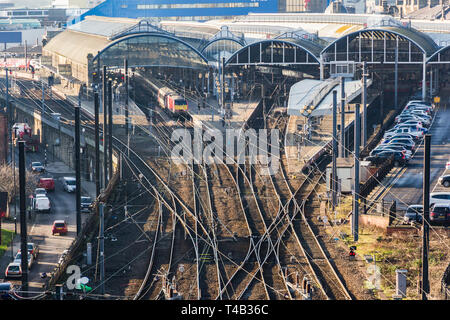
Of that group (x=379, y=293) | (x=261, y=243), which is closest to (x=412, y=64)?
(x=261, y=243)

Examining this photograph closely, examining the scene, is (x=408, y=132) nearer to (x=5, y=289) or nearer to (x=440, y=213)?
(x=440, y=213)

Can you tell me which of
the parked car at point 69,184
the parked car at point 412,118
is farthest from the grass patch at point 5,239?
the parked car at point 412,118

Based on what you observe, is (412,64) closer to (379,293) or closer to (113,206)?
(113,206)

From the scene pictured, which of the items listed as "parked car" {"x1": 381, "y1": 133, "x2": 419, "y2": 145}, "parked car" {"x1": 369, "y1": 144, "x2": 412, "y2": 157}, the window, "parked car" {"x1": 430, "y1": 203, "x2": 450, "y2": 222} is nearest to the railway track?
"parked car" {"x1": 369, "y1": 144, "x2": 412, "y2": 157}

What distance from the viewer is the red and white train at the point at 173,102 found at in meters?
36.1

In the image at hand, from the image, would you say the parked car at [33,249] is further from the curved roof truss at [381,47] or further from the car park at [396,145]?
the curved roof truss at [381,47]

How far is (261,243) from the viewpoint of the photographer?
1766 centimetres

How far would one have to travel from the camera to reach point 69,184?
2928cm

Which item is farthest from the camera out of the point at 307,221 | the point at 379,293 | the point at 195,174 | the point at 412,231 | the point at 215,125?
the point at 215,125

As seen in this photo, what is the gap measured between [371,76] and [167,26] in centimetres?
2603

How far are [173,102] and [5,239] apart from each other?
51.3ft

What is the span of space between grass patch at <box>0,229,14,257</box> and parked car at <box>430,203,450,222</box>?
1047 centimetres

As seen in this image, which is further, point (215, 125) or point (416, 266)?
point (215, 125)

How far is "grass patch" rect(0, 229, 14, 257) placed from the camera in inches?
819
